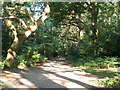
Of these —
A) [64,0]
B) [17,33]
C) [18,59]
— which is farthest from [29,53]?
[64,0]

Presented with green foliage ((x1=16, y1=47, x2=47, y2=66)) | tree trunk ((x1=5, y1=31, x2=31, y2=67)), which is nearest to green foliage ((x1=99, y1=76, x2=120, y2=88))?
tree trunk ((x1=5, y1=31, x2=31, y2=67))

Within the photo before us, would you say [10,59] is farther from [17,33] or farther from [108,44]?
[108,44]

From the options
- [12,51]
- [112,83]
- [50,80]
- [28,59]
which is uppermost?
[12,51]

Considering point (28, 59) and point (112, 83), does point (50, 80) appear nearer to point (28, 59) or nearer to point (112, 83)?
Result: point (112, 83)

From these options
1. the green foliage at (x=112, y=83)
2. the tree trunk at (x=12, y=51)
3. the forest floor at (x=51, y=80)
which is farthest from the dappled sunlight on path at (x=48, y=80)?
the tree trunk at (x=12, y=51)

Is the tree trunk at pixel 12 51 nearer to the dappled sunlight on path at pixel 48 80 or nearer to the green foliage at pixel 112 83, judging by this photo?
the dappled sunlight on path at pixel 48 80

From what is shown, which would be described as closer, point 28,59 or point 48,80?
point 48,80

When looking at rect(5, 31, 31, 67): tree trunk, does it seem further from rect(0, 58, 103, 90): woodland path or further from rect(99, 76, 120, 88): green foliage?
rect(99, 76, 120, 88): green foliage

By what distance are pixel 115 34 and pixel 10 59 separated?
32.2ft

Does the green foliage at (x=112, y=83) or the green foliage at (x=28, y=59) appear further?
the green foliage at (x=28, y=59)

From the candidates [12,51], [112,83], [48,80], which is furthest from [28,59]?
[112,83]

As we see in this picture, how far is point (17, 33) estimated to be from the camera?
1117 centimetres

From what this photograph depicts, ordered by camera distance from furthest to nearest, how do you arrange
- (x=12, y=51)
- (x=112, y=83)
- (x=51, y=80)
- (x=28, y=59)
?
(x=28, y=59) → (x=12, y=51) → (x=51, y=80) → (x=112, y=83)

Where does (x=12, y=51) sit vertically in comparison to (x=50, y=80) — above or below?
above
